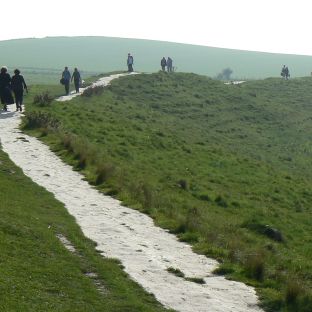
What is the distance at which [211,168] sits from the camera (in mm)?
34406

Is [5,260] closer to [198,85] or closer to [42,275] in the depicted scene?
[42,275]

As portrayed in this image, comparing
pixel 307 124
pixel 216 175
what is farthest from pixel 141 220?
pixel 307 124

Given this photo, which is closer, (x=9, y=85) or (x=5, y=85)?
(x=5, y=85)

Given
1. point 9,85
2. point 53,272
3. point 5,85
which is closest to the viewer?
point 53,272

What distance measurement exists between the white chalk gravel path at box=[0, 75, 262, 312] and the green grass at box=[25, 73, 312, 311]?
560 mm

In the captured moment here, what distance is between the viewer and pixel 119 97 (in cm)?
6112

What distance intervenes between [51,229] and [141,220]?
408cm

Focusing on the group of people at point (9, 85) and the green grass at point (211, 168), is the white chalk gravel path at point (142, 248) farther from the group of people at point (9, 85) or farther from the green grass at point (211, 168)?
the group of people at point (9, 85)

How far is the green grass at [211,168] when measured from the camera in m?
17.7

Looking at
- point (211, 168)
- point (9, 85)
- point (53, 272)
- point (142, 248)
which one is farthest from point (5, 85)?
point (53, 272)

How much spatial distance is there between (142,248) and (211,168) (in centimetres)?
1832

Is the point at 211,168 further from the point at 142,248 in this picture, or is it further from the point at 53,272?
the point at 53,272

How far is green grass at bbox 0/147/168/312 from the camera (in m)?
11.3

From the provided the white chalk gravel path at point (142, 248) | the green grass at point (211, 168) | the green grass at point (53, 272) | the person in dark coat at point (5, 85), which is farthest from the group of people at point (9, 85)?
the green grass at point (53, 272)
